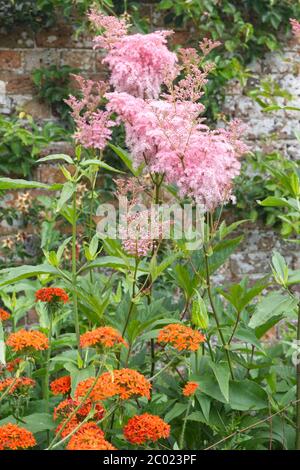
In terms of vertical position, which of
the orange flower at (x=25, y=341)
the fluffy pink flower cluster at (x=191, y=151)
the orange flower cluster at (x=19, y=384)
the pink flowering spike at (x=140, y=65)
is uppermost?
the pink flowering spike at (x=140, y=65)

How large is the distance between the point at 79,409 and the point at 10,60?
262 cm

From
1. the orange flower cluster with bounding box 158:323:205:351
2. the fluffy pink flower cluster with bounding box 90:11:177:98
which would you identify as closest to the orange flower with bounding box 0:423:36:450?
the orange flower cluster with bounding box 158:323:205:351

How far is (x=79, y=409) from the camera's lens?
1293mm

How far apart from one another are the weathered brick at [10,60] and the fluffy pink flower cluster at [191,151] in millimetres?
2093

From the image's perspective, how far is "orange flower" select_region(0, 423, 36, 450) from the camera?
1.19 metres

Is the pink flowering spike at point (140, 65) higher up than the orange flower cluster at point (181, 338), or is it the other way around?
the pink flowering spike at point (140, 65)

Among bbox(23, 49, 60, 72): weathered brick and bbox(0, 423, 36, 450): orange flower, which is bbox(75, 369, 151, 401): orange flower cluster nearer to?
bbox(0, 423, 36, 450): orange flower

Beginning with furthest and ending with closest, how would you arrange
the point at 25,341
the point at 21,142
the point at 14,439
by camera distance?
the point at 21,142
the point at 25,341
the point at 14,439

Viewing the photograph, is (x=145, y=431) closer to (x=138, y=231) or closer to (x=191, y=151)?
(x=138, y=231)

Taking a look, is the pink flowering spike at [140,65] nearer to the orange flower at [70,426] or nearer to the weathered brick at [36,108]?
the orange flower at [70,426]

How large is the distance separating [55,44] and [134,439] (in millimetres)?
2721

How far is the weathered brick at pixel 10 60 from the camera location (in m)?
3.60

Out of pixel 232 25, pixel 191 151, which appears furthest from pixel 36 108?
pixel 191 151

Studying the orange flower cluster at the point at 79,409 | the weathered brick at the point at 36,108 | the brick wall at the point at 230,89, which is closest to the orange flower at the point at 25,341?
the orange flower cluster at the point at 79,409
